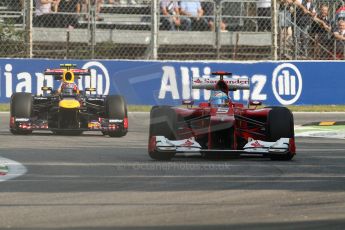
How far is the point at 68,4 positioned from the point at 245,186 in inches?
605

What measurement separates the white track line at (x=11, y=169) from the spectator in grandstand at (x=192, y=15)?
12.8m

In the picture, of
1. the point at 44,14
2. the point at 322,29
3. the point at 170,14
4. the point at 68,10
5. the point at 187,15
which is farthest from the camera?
the point at 322,29

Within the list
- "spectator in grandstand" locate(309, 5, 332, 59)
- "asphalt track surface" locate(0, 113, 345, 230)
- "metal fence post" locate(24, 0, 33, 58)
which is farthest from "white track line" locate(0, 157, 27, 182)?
"spectator in grandstand" locate(309, 5, 332, 59)

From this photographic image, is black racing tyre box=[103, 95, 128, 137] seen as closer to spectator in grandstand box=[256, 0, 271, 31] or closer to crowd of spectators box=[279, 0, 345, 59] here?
spectator in grandstand box=[256, 0, 271, 31]

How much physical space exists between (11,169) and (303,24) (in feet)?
49.5

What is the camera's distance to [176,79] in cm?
2412

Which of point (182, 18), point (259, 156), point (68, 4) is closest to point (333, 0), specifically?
point (182, 18)

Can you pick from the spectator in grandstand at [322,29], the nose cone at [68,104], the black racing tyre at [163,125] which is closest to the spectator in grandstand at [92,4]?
the spectator in grandstand at [322,29]

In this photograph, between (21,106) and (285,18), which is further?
(285,18)

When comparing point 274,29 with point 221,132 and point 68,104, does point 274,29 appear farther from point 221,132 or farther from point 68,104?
point 221,132

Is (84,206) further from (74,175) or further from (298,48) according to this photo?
(298,48)

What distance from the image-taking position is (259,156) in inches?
547

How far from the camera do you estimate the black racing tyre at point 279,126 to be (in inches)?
523

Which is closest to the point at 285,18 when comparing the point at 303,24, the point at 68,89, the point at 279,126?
the point at 303,24
